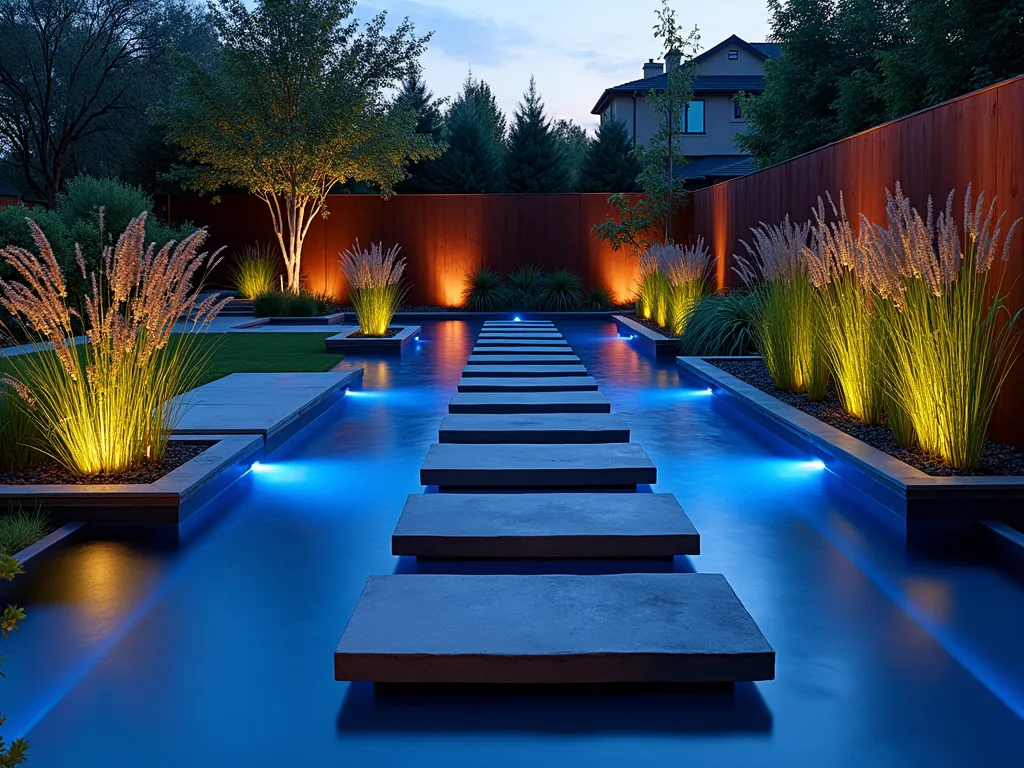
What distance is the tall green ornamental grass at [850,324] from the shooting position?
4855mm

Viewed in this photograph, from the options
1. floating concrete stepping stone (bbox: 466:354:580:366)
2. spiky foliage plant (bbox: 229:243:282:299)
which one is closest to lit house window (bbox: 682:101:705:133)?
spiky foliage plant (bbox: 229:243:282:299)

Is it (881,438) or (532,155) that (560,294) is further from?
(881,438)

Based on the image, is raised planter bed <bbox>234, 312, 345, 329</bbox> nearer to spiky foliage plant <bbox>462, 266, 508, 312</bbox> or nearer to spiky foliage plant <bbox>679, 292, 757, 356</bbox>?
spiky foliage plant <bbox>462, 266, 508, 312</bbox>

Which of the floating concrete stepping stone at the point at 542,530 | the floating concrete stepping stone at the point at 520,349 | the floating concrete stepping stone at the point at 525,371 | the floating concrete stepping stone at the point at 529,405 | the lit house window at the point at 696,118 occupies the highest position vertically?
the lit house window at the point at 696,118

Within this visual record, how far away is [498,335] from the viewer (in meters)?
11.4

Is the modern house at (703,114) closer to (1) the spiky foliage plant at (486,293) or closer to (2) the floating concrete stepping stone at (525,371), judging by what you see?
(1) the spiky foliage plant at (486,293)

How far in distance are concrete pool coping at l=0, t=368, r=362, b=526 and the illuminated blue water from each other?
6.0 inches

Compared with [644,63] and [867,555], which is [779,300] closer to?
[867,555]

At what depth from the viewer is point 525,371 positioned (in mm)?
7664

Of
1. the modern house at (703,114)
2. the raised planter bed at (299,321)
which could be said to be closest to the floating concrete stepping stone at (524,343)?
the raised planter bed at (299,321)

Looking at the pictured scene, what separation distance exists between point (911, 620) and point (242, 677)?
187 centimetres

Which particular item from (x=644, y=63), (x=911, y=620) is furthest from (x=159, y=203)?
(x=644, y=63)

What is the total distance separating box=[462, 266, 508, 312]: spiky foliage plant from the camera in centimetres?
1636

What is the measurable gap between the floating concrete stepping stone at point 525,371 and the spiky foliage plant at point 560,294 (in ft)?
27.6
